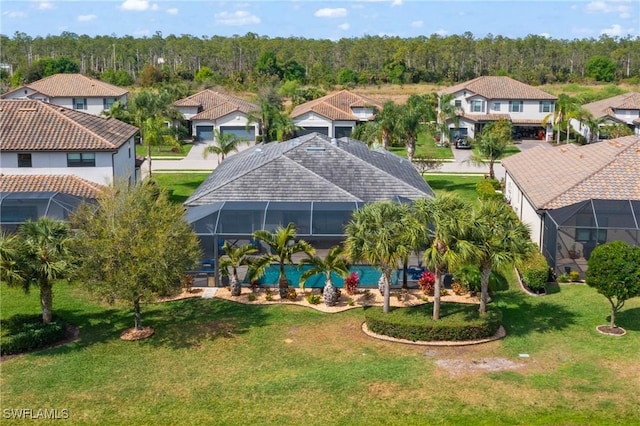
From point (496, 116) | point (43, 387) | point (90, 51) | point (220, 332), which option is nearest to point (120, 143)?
point (220, 332)

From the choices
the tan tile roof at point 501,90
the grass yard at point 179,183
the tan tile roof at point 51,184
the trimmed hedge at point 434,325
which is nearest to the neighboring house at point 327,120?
the tan tile roof at point 501,90

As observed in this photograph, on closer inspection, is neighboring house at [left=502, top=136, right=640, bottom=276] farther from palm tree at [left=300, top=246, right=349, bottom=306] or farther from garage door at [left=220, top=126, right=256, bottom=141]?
garage door at [left=220, top=126, right=256, bottom=141]

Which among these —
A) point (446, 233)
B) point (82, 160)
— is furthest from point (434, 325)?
point (82, 160)

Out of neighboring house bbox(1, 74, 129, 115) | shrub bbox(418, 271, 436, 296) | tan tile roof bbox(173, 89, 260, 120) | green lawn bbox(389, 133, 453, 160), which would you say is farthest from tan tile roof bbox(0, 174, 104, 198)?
neighboring house bbox(1, 74, 129, 115)

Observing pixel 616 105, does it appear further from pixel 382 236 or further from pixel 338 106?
pixel 382 236

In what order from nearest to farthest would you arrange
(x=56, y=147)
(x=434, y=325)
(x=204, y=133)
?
(x=434, y=325), (x=56, y=147), (x=204, y=133)

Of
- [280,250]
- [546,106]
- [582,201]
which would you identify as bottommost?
[280,250]

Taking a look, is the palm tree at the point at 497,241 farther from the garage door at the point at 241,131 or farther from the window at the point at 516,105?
the window at the point at 516,105
